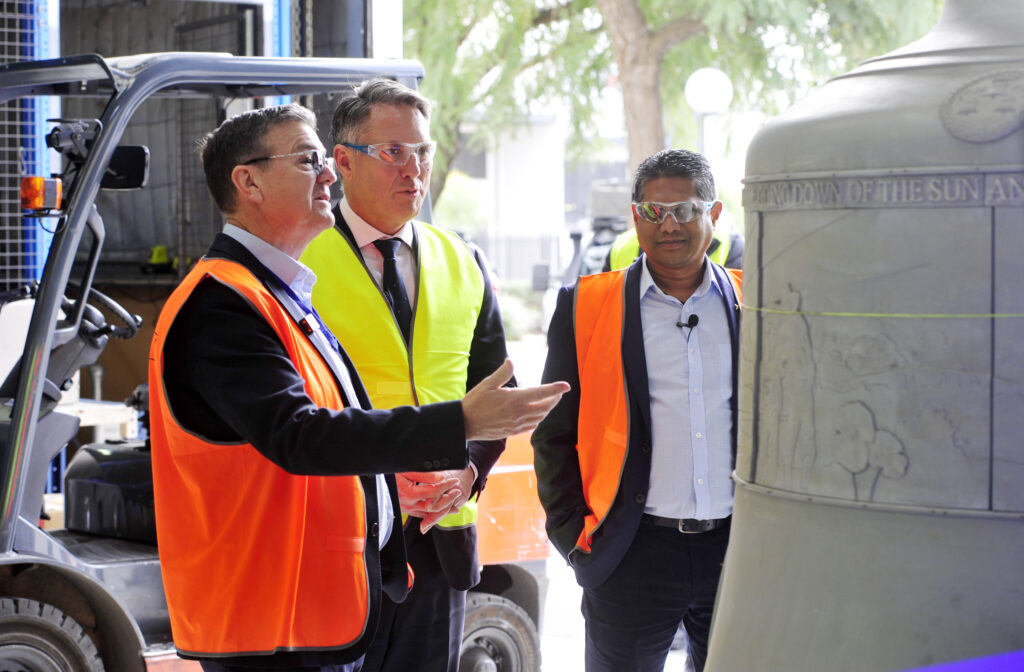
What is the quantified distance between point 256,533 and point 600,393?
143 cm

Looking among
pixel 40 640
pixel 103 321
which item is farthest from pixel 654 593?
pixel 103 321

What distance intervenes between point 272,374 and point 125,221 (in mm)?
9272

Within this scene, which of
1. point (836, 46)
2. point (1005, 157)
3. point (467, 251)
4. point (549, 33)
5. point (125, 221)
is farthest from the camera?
point (549, 33)

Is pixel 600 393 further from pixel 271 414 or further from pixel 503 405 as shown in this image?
pixel 271 414

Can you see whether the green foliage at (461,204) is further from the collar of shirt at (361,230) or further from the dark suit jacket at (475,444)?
the collar of shirt at (361,230)

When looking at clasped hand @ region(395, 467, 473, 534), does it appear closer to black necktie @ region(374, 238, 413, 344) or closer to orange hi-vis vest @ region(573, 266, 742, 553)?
black necktie @ region(374, 238, 413, 344)

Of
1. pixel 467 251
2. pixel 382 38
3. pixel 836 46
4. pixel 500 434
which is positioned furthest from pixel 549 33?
pixel 500 434

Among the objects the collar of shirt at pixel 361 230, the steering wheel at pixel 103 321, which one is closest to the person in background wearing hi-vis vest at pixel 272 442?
the collar of shirt at pixel 361 230

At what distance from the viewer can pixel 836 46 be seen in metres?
17.0

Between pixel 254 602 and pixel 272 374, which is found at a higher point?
pixel 272 374

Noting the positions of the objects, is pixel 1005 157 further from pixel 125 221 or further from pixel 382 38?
pixel 125 221

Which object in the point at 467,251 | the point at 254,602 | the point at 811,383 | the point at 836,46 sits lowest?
the point at 254,602

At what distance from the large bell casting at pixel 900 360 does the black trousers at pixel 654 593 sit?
1.21m

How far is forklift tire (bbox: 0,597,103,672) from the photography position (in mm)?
4293
